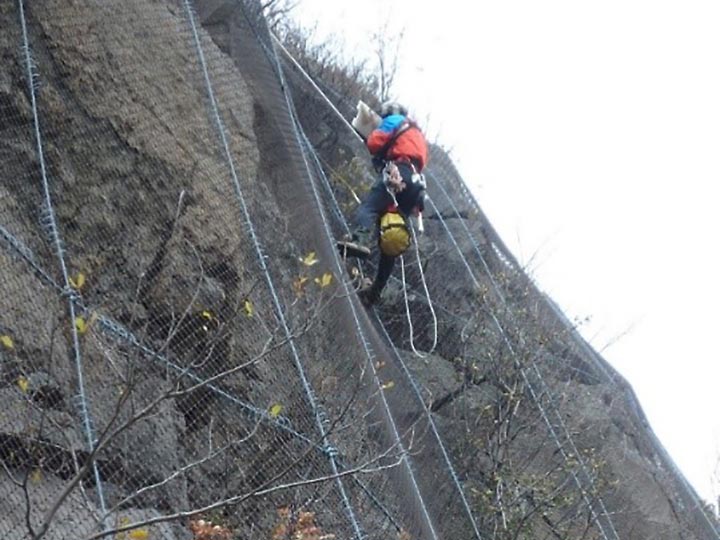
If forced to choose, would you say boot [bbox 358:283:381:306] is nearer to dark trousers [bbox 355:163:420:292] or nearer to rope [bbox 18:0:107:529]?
dark trousers [bbox 355:163:420:292]

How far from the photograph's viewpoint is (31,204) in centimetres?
654

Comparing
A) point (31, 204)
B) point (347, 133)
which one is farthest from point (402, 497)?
point (347, 133)

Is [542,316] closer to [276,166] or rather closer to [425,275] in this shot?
[425,275]

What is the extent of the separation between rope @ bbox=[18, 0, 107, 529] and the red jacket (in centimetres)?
254

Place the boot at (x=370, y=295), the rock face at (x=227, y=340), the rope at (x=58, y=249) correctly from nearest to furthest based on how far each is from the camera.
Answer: the rope at (x=58, y=249)
the rock face at (x=227, y=340)
the boot at (x=370, y=295)

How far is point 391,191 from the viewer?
341 inches

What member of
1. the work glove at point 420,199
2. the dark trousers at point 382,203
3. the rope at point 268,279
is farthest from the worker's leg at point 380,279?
the rope at point 268,279

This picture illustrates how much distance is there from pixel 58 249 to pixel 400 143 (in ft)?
10.5

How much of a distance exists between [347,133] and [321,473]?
539 centimetres

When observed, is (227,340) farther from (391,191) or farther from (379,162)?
(379,162)

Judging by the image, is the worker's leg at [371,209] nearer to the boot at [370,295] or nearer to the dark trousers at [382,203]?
the dark trousers at [382,203]

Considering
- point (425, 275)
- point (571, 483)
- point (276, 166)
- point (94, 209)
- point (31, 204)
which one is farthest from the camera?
point (425, 275)

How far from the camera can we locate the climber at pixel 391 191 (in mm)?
8586

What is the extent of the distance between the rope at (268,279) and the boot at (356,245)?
0.93 metres
